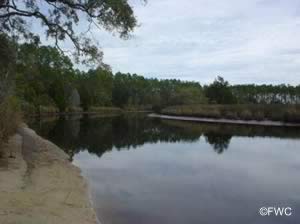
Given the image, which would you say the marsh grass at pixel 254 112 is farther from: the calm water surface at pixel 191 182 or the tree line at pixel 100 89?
the calm water surface at pixel 191 182

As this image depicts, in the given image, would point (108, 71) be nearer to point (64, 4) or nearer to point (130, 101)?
point (64, 4)

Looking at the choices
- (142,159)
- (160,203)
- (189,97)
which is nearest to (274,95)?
(189,97)

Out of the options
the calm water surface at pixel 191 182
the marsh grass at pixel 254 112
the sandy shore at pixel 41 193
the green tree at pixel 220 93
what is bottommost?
the calm water surface at pixel 191 182

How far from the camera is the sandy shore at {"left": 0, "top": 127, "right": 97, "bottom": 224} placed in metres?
6.84

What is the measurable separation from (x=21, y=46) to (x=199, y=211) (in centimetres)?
997

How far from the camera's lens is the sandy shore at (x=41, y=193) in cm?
684

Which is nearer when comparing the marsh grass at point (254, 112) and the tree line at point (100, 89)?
the tree line at point (100, 89)

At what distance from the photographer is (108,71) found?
46.2 ft

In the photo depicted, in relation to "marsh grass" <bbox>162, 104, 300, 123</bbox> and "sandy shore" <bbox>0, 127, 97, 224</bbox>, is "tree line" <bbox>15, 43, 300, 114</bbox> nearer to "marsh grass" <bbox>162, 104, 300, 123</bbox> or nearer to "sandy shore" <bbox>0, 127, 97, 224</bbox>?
"sandy shore" <bbox>0, 127, 97, 224</bbox>

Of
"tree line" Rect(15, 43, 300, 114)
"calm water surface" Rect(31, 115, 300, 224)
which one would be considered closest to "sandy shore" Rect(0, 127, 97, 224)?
"calm water surface" Rect(31, 115, 300, 224)

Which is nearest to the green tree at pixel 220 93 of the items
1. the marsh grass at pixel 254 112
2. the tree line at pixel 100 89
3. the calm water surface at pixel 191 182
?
the tree line at pixel 100 89

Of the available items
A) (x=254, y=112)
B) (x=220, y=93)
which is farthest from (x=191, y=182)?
(x=220, y=93)

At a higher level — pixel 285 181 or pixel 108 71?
pixel 108 71

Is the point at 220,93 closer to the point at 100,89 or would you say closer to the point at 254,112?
the point at 254,112
